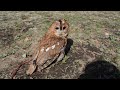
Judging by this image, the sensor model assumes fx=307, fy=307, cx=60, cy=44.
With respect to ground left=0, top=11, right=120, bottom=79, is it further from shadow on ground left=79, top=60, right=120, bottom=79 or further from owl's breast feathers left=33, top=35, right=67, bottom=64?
owl's breast feathers left=33, top=35, right=67, bottom=64

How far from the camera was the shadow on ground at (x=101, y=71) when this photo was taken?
915cm

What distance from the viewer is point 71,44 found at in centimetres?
1079

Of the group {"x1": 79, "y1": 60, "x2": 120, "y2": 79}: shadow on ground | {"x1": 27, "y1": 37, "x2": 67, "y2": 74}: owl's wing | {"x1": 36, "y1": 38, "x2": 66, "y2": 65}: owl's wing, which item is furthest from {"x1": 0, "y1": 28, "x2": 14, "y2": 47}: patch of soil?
{"x1": 79, "y1": 60, "x2": 120, "y2": 79}: shadow on ground

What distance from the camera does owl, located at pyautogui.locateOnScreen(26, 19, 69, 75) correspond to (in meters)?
8.84

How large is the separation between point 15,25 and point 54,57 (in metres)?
4.10

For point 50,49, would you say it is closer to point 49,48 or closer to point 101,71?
point 49,48

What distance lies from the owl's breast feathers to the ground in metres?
0.52

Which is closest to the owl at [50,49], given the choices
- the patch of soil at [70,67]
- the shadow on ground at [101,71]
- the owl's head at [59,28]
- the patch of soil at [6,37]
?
the owl's head at [59,28]

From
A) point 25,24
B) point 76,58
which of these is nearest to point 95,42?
point 76,58

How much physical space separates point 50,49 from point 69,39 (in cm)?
220

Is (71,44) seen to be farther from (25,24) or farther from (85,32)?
(25,24)

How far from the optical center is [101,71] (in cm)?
940

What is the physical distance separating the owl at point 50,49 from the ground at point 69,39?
0.30m

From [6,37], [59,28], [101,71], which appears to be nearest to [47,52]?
[59,28]
